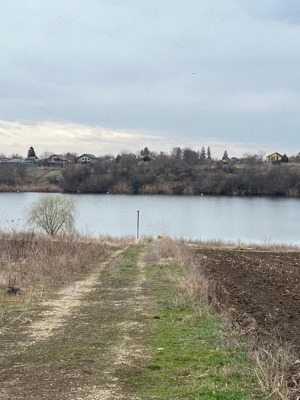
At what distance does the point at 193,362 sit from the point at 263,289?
9.29m

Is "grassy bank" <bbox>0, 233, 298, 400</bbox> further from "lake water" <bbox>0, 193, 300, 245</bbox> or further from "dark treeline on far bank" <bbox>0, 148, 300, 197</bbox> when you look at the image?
"dark treeline on far bank" <bbox>0, 148, 300, 197</bbox>

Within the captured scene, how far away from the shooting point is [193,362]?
6.67m

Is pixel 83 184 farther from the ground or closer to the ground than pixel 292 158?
closer to the ground

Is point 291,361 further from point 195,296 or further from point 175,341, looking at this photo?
point 195,296

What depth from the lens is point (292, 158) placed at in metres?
158

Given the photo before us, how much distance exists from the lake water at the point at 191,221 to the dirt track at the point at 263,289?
14.9 m

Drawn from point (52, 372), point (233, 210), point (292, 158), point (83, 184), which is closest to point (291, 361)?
point (52, 372)

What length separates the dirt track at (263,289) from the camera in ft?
34.0

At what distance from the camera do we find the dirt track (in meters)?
10.4

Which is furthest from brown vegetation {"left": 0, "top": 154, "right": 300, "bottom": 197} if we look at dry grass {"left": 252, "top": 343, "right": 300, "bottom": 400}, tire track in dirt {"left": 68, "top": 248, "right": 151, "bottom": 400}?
dry grass {"left": 252, "top": 343, "right": 300, "bottom": 400}

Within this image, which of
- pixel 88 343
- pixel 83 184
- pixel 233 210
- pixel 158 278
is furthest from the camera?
pixel 83 184

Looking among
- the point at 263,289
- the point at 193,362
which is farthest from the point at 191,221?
the point at 193,362

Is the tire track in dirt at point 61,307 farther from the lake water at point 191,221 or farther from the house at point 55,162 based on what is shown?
the house at point 55,162

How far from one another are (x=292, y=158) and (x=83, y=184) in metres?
79.3
